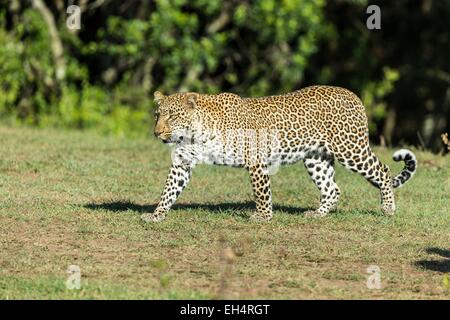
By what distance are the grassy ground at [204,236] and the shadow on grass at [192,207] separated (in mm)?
23

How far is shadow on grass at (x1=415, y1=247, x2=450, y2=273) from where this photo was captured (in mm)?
11648

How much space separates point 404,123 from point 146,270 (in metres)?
25.1

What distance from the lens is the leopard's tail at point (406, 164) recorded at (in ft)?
46.2

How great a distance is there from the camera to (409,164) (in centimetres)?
1420

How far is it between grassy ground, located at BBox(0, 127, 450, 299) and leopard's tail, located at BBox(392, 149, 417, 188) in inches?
15.5

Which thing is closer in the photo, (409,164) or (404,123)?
(409,164)

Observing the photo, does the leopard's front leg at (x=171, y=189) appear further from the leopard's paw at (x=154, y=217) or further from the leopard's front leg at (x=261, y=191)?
the leopard's front leg at (x=261, y=191)

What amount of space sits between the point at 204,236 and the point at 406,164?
9.50 ft

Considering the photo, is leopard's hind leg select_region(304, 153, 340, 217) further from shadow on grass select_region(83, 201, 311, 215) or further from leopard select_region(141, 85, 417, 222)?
shadow on grass select_region(83, 201, 311, 215)

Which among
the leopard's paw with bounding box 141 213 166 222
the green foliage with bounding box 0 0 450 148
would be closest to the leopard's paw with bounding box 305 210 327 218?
the leopard's paw with bounding box 141 213 166 222

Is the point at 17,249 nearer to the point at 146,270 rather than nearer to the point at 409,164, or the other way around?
the point at 146,270

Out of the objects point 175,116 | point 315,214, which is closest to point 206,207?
point 315,214

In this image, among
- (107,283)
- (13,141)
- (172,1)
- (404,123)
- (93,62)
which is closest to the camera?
(107,283)

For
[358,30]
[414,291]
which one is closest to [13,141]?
[414,291]
